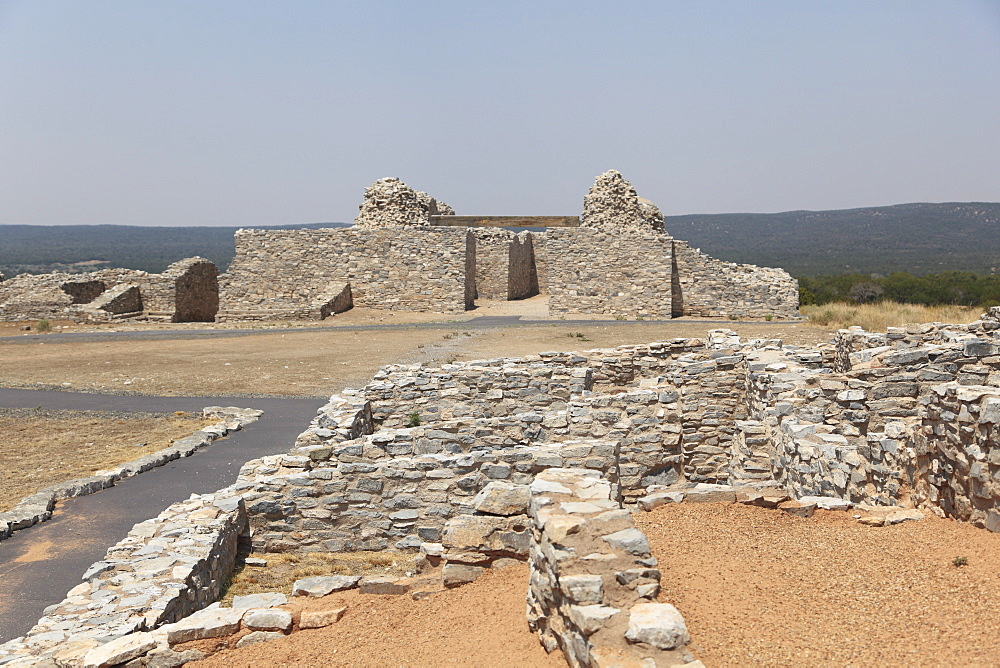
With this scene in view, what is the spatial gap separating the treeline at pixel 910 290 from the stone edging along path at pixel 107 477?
3408 centimetres

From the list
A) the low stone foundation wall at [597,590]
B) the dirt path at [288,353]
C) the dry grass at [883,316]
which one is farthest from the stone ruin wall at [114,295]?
the low stone foundation wall at [597,590]

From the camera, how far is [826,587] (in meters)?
5.09

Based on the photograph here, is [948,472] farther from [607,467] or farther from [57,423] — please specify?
[57,423]

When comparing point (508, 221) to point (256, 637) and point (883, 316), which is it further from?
point (256, 637)

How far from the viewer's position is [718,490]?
22.6ft

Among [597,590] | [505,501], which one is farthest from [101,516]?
[597,590]

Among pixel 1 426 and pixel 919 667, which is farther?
pixel 1 426

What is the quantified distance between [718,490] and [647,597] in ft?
8.86

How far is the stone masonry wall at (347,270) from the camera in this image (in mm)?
34250

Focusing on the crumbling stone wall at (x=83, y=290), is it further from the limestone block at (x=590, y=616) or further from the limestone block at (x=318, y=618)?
the limestone block at (x=590, y=616)

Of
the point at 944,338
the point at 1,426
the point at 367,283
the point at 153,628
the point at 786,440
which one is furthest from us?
the point at 367,283

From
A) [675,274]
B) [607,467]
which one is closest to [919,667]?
[607,467]

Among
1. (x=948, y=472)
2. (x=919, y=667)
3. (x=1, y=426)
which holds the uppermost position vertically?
(x=948, y=472)

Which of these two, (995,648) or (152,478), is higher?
(995,648)
